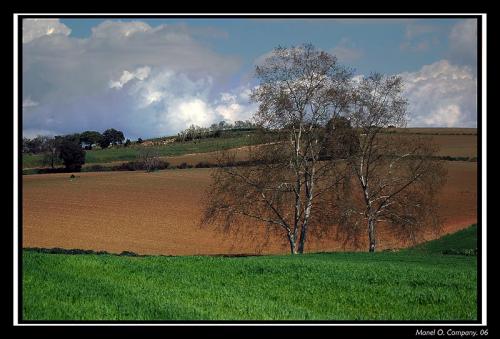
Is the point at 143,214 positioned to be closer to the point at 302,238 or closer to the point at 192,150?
the point at 302,238

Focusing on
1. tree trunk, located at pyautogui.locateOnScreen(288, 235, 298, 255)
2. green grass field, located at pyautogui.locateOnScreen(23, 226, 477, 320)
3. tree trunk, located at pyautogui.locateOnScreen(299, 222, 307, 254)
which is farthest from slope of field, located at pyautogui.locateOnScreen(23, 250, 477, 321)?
tree trunk, located at pyautogui.locateOnScreen(288, 235, 298, 255)

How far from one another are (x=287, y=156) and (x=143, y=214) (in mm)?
24995

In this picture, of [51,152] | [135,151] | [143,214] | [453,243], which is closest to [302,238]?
[453,243]

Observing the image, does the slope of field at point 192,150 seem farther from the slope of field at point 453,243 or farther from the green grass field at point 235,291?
the green grass field at point 235,291

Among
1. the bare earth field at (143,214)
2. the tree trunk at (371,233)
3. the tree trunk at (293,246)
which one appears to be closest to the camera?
the tree trunk at (293,246)

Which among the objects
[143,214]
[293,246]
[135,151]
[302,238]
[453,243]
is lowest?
[293,246]

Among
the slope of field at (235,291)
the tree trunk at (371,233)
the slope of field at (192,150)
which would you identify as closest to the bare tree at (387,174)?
the tree trunk at (371,233)

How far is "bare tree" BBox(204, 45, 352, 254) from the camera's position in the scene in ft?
125

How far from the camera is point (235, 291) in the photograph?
16188mm

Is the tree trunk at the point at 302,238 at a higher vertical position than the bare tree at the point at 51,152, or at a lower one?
lower

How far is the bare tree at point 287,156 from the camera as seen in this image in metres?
38.2

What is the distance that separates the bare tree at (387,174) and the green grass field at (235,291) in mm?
17069

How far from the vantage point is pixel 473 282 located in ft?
61.8
